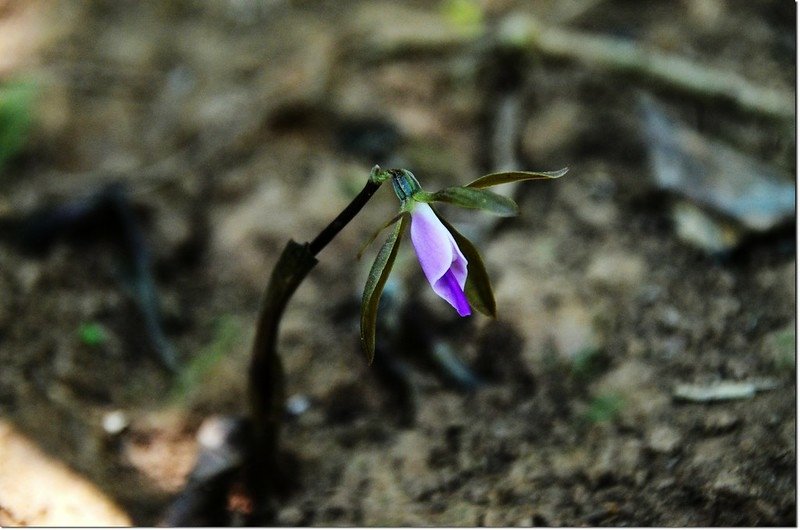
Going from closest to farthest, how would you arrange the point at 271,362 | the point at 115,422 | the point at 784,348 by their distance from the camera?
the point at 271,362 → the point at 784,348 → the point at 115,422

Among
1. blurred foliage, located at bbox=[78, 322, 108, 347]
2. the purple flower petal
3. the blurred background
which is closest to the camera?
the purple flower petal

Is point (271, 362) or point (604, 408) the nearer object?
point (271, 362)

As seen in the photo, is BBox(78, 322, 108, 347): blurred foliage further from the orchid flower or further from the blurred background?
the orchid flower

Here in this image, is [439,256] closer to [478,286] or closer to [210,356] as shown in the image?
[478,286]

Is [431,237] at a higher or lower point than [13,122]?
lower

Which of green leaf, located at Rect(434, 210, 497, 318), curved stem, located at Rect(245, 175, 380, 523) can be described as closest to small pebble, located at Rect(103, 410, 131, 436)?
curved stem, located at Rect(245, 175, 380, 523)

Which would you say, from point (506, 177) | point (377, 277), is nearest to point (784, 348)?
point (506, 177)

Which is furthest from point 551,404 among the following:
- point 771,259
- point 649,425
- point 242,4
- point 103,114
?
point 242,4

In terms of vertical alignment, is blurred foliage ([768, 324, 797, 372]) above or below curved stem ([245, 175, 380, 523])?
below
